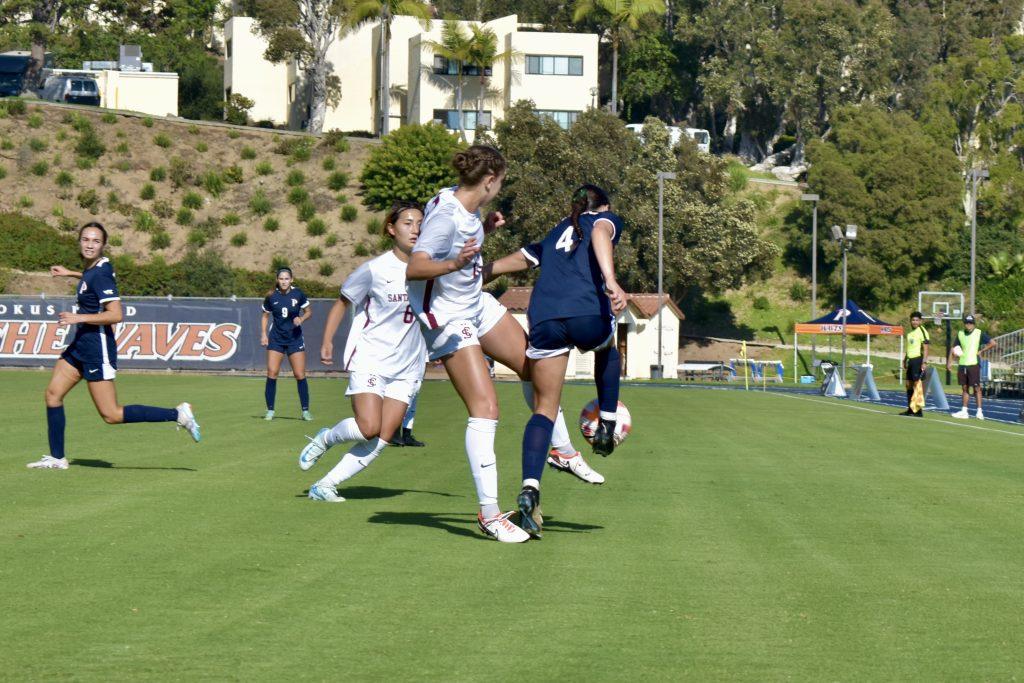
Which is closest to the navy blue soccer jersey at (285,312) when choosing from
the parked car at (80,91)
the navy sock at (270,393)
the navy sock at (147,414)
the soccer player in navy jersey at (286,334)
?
the soccer player in navy jersey at (286,334)

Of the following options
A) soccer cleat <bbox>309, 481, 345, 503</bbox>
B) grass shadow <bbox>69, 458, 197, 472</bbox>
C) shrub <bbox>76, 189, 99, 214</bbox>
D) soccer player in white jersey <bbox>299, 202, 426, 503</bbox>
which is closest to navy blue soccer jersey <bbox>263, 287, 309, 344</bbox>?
grass shadow <bbox>69, 458, 197, 472</bbox>

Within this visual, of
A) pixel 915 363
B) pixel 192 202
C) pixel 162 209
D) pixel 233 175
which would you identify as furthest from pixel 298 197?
pixel 915 363

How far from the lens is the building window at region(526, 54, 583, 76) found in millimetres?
86000

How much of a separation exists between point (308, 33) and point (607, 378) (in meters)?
87.7

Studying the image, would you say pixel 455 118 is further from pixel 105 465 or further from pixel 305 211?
pixel 105 465

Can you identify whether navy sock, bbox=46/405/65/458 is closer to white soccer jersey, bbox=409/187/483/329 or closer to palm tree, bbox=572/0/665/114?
white soccer jersey, bbox=409/187/483/329

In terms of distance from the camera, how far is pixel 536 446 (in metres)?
8.59

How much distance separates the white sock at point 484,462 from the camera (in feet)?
27.5

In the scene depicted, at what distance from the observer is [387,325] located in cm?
1086

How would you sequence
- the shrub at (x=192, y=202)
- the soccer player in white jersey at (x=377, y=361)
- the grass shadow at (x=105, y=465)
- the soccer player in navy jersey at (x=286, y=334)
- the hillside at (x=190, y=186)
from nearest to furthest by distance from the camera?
the soccer player in white jersey at (x=377, y=361) → the grass shadow at (x=105, y=465) → the soccer player in navy jersey at (x=286, y=334) → the hillside at (x=190, y=186) → the shrub at (x=192, y=202)

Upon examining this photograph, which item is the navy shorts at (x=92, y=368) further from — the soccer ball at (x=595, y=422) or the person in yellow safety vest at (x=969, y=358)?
the person in yellow safety vest at (x=969, y=358)

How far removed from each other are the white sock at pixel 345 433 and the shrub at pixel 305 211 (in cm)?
7205

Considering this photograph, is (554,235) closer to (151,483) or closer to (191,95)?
(151,483)

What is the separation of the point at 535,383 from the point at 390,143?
72136 mm
